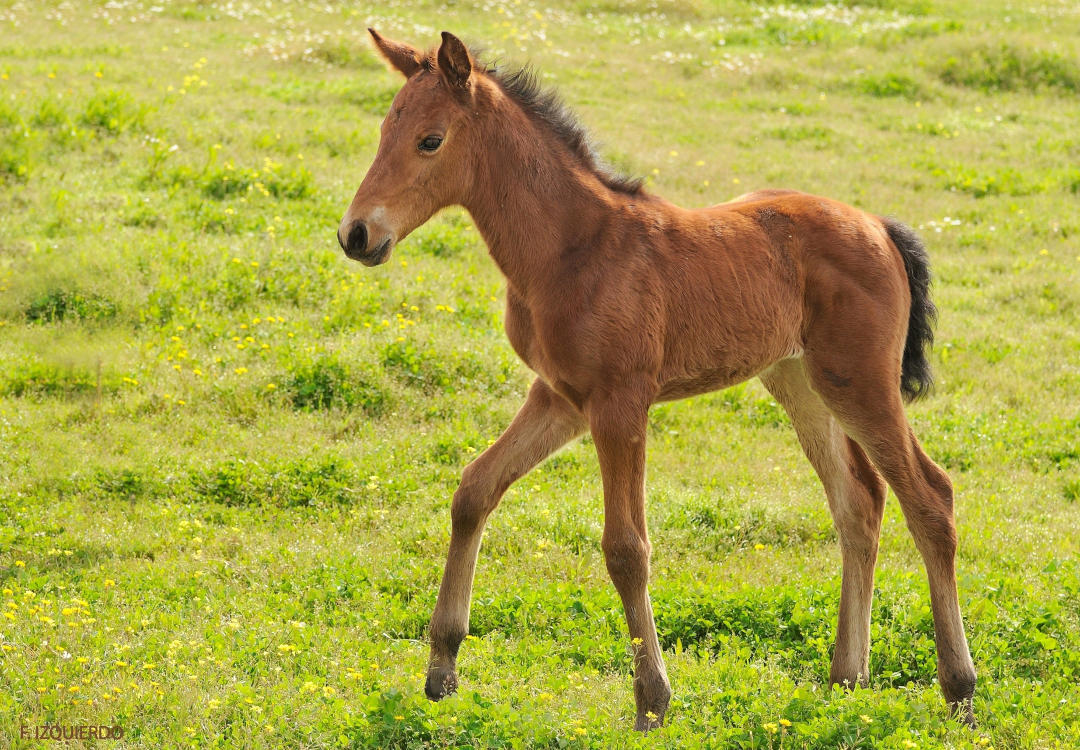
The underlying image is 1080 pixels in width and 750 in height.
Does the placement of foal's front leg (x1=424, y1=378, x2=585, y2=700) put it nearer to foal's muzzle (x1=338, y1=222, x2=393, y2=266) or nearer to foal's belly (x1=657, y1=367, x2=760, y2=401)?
foal's belly (x1=657, y1=367, x2=760, y2=401)

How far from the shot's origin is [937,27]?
65.5 feet

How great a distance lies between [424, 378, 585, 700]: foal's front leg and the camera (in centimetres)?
527

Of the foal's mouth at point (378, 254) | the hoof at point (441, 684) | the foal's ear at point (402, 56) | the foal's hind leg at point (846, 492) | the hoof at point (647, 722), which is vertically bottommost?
the hoof at point (441, 684)

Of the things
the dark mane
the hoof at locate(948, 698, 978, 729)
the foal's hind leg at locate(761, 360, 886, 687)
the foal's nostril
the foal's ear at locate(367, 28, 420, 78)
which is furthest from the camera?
the foal's hind leg at locate(761, 360, 886, 687)

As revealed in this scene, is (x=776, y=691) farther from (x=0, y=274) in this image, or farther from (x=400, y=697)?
(x=0, y=274)

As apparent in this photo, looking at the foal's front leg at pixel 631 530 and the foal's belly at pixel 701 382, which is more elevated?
the foal's belly at pixel 701 382

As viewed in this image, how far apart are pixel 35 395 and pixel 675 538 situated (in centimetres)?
462

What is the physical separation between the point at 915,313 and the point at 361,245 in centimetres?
276

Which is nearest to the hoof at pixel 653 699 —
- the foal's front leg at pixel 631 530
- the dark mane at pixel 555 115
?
the foal's front leg at pixel 631 530

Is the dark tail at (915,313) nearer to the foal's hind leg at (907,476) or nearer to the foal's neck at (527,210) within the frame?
the foal's hind leg at (907,476)

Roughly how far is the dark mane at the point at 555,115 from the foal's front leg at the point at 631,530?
1141mm

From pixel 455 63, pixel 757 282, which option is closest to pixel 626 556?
pixel 757 282

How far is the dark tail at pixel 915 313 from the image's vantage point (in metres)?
5.68

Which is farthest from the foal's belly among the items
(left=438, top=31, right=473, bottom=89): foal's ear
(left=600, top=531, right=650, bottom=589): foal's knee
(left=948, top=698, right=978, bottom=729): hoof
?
(left=948, top=698, right=978, bottom=729): hoof
